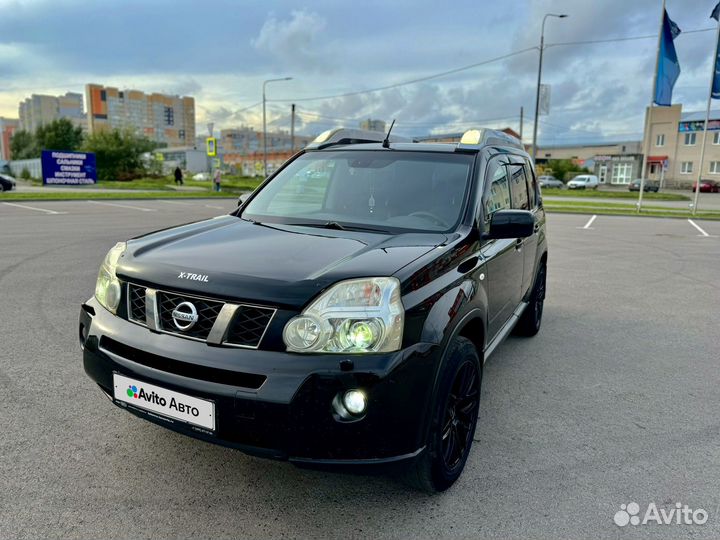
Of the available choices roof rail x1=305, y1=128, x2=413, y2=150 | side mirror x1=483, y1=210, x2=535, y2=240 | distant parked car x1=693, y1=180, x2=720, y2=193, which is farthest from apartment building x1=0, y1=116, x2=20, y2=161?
side mirror x1=483, y1=210, x2=535, y2=240

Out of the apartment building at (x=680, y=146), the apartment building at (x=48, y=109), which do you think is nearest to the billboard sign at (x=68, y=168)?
the apartment building at (x=680, y=146)

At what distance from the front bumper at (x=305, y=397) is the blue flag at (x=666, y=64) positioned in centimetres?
2436

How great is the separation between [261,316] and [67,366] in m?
2.74

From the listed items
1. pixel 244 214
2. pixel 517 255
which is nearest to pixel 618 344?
pixel 517 255

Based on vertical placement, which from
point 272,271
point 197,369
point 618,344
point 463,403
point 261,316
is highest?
point 272,271

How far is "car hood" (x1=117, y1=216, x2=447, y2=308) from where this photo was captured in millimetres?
2328

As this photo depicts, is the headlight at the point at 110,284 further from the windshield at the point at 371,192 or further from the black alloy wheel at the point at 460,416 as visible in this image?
the black alloy wheel at the point at 460,416

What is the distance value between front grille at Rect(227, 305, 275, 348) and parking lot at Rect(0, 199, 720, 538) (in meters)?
0.87

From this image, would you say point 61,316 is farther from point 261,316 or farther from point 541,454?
point 541,454

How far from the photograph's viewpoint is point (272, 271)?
2.43 m

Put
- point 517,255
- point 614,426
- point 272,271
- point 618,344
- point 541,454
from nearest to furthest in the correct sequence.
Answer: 1. point 272,271
2. point 541,454
3. point 614,426
4. point 517,255
5. point 618,344

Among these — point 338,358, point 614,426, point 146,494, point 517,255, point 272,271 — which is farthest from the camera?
point 517,255

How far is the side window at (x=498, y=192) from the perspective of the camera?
354cm

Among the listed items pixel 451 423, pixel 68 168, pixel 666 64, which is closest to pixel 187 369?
pixel 451 423
